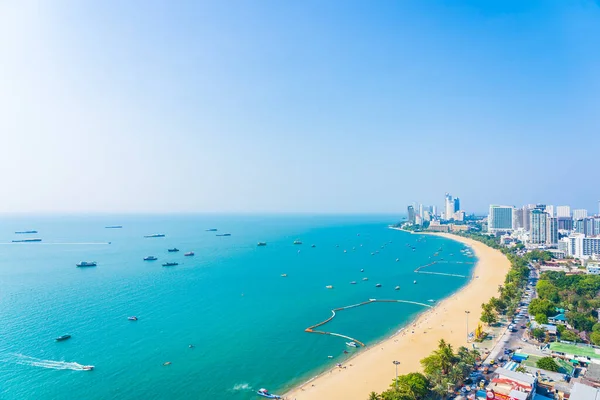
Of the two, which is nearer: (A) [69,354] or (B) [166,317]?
(A) [69,354]

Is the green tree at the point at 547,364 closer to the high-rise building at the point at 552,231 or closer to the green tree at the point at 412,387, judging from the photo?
the green tree at the point at 412,387

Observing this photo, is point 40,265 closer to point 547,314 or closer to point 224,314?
point 224,314

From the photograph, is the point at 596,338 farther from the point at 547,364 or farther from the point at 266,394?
the point at 266,394

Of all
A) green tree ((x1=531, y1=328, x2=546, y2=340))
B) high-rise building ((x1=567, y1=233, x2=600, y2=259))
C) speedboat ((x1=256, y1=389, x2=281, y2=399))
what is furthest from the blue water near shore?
high-rise building ((x1=567, y1=233, x2=600, y2=259))

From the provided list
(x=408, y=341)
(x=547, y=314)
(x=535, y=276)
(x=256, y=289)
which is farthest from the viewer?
(x=535, y=276)

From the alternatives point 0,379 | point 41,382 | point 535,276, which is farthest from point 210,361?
point 535,276

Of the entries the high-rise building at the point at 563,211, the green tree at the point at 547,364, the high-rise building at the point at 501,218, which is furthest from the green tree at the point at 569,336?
the high-rise building at the point at 563,211
